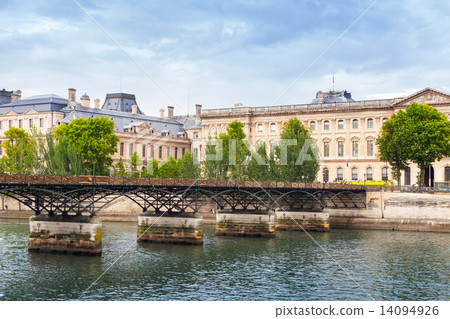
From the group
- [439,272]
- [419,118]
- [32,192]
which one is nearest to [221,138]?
[419,118]

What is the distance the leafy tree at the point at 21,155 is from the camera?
97375 millimetres

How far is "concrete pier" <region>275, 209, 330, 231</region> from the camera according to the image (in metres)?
81.6

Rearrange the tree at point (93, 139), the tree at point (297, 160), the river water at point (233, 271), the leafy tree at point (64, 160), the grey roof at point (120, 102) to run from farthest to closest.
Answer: the grey roof at point (120, 102)
the tree at point (93, 139)
the tree at point (297, 160)
the leafy tree at point (64, 160)
the river water at point (233, 271)

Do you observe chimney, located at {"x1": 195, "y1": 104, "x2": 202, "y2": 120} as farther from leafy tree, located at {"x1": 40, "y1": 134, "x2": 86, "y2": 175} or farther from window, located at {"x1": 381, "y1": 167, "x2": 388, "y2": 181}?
leafy tree, located at {"x1": 40, "y1": 134, "x2": 86, "y2": 175}

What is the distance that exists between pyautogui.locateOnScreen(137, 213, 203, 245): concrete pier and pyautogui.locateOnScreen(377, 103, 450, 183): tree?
4285 cm


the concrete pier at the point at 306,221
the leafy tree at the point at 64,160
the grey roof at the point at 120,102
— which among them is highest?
the grey roof at the point at 120,102

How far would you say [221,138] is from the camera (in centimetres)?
10606

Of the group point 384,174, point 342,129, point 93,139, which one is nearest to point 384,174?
point 384,174

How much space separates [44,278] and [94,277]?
3.20 metres

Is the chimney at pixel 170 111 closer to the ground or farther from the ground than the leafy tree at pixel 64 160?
farther from the ground

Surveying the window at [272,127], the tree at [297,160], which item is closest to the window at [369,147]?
the window at [272,127]

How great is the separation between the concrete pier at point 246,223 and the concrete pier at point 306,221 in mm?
10480

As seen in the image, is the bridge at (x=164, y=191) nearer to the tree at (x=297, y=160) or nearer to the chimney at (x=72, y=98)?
the tree at (x=297, y=160)

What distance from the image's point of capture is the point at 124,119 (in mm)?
140000
